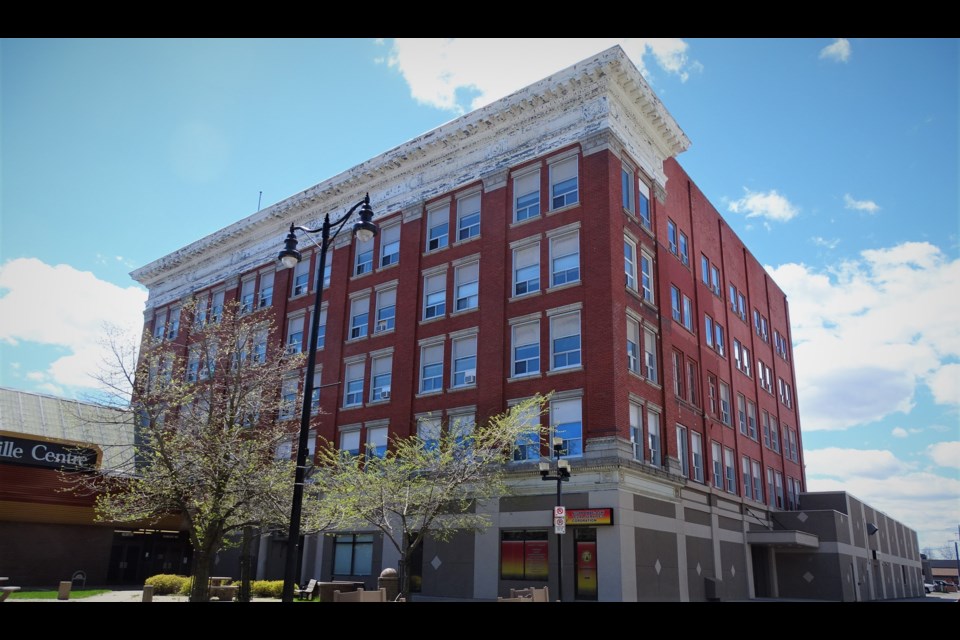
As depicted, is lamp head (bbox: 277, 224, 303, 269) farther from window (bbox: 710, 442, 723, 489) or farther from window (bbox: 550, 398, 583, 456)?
window (bbox: 710, 442, 723, 489)

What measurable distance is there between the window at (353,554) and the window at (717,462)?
61.9 ft

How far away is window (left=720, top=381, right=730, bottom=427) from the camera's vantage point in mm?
44406

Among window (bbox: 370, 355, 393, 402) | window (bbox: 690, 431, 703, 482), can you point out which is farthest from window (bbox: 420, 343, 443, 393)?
window (bbox: 690, 431, 703, 482)

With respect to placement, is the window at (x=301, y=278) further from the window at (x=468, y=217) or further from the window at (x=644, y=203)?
the window at (x=644, y=203)

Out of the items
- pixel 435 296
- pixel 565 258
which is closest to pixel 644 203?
pixel 565 258

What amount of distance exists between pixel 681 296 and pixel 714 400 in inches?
265

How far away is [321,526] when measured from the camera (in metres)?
30.5

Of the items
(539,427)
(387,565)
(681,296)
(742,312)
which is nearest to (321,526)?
(387,565)

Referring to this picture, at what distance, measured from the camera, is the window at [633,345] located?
34188 millimetres

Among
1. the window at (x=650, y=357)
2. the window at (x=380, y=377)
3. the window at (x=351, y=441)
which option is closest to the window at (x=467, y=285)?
the window at (x=380, y=377)

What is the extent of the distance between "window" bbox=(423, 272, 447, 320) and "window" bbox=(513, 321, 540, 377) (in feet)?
17.6

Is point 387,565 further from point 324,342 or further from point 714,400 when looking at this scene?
point 714,400

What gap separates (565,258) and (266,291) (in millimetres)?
24322

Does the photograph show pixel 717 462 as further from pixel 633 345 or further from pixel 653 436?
pixel 633 345
